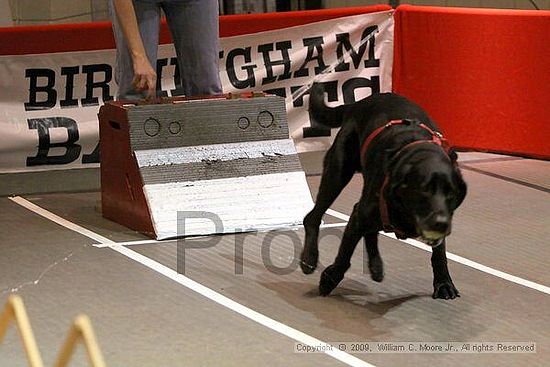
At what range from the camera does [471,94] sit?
6.75 meters

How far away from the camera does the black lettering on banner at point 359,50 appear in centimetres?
692

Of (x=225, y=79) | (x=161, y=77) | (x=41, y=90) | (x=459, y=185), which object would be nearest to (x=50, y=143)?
(x=41, y=90)

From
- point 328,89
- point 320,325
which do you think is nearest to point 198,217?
point 320,325

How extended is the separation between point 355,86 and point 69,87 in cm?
180

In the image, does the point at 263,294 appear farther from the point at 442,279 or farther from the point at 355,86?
the point at 355,86

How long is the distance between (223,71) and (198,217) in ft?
6.42

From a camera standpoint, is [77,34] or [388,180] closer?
[388,180]

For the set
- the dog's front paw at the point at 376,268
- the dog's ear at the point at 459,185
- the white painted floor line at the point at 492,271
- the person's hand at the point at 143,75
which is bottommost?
the white painted floor line at the point at 492,271

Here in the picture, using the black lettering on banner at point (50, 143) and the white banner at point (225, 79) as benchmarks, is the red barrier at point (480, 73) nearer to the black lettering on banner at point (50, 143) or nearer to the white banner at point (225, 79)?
the white banner at point (225, 79)

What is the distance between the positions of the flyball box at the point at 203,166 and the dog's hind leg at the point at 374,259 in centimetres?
89

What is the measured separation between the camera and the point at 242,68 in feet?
22.2

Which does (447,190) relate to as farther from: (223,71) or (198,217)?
(223,71)

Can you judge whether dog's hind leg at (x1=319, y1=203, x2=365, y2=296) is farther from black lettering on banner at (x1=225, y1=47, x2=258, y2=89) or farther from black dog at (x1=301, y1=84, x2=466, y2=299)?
black lettering on banner at (x1=225, y1=47, x2=258, y2=89)

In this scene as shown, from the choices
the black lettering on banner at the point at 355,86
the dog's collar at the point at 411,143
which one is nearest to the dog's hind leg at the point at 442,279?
the dog's collar at the point at 411,143
